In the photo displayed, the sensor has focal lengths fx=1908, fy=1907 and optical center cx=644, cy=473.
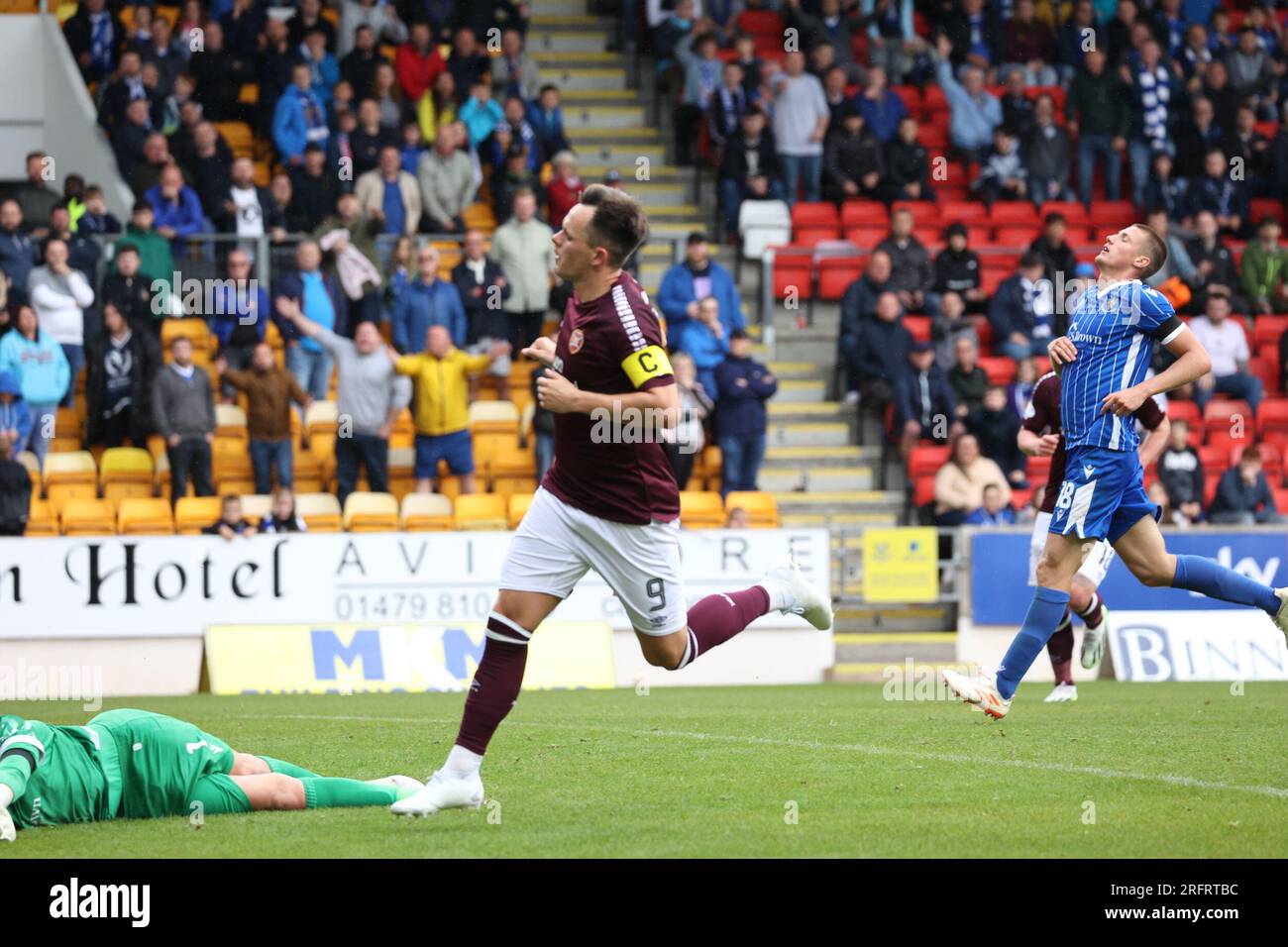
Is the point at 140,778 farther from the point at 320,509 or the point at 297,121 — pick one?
the point at 297,121

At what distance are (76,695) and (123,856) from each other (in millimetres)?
11129

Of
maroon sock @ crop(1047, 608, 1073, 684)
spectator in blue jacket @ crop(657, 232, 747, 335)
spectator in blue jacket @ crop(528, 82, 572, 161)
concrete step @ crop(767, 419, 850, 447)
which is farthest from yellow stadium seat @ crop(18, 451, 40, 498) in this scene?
maroon sock @ crop(1047, 608, 1073, 684)

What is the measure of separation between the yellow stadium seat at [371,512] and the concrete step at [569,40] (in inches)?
396

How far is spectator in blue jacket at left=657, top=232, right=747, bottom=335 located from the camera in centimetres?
2128

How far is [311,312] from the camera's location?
67.6ft

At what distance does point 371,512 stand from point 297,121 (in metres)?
5.75

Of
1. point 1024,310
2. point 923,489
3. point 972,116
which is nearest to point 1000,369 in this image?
point 1024,310

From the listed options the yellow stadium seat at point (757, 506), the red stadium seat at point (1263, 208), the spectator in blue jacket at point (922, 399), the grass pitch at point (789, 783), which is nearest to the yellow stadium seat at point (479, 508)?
the yellow stadium seat at point (757, 506)

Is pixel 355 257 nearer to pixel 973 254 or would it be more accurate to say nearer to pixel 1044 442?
pixel 973 254

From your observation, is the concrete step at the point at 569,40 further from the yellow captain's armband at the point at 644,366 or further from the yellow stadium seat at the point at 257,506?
the yellow captain's armband at the point at 644,366

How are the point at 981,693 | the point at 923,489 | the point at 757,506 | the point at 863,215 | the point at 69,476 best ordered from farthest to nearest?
the point at 863,215 → the point at 923,489 → the point at 757,506 → the point at 69,476 → the point at 981,693

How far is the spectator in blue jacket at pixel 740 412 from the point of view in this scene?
67.0 feet

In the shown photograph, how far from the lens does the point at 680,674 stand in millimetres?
18906
